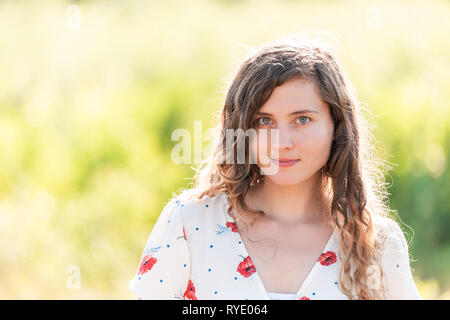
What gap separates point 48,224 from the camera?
454 centimetres

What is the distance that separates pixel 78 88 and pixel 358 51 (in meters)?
2.23

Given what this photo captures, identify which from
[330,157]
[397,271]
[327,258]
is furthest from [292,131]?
[397,271]

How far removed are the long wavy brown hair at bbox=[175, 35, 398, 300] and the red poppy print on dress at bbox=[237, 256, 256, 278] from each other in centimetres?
17

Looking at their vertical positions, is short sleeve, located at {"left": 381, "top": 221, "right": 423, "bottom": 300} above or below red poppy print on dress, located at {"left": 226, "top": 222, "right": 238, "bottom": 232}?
below

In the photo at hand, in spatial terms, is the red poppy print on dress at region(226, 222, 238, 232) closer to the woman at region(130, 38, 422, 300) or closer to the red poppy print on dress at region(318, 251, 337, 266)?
the woman at region(130, 38, 422, 300)

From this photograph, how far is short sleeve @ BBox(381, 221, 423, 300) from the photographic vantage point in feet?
5.77

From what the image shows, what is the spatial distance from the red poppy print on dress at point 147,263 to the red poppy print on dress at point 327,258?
467 millimetres

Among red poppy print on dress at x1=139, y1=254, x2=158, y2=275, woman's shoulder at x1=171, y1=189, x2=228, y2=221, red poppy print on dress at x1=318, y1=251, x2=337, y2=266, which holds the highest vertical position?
woman's shoulder at x1=171, y1=189, x2=228, y2=221

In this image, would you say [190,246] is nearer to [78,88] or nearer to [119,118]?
[119,118]

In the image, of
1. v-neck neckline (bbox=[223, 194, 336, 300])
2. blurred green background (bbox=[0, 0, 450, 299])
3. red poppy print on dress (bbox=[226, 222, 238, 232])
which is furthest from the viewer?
blurred green background (bbox=[0, 0, 450, 299])

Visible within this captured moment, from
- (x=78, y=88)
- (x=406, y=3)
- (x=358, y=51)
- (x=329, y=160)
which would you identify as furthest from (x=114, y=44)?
(x=329, y=160)

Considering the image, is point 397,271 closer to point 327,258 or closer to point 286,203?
point 327,258

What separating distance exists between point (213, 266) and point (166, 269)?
0.13 m

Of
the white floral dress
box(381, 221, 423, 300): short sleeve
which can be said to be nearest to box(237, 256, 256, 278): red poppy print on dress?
the white floral dress
